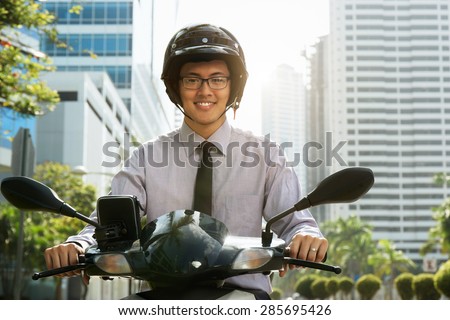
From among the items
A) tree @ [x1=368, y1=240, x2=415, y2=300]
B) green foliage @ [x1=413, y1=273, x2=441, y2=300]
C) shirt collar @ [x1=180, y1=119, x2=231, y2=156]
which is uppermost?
shirt collar @ [x1=180, y1=119, x2=231, y2=156]

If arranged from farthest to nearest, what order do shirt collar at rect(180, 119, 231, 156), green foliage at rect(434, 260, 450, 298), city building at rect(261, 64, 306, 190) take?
1. city building at rect(261, 64, 306, 190)
2. green foliage at rect(434, 260, 450, 298)
3. shirt collar at rect(180, 119, 231, 156)

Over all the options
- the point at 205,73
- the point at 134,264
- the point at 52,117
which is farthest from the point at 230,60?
the point at 52,117

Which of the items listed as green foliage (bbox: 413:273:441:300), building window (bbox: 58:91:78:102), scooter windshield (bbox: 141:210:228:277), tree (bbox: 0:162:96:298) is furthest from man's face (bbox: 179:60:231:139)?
building window (bbox: 58:91:78:102)

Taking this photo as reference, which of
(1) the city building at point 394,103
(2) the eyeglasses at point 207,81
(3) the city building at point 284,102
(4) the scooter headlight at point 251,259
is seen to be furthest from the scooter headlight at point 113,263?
(3) the city building at point 284,102

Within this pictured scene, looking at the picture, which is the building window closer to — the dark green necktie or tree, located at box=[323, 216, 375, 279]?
the dark green necktie

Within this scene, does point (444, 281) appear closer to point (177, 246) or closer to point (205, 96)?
point (205, 96)

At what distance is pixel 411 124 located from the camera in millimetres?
134250

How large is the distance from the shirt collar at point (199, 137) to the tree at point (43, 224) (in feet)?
92.3

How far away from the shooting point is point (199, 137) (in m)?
2.93

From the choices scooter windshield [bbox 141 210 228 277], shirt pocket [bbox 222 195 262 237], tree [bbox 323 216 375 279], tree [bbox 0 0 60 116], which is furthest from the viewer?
tree [bbox 323 216 375 279]

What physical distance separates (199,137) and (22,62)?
930 cm

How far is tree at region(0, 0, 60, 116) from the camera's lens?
1155 centimetres

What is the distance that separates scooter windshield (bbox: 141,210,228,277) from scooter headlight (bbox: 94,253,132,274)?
7 centimetres
